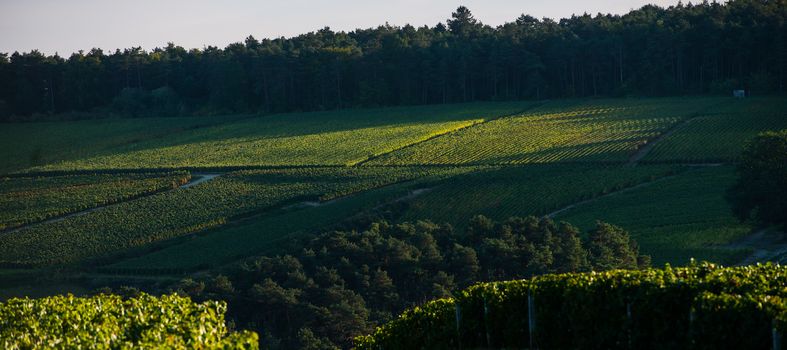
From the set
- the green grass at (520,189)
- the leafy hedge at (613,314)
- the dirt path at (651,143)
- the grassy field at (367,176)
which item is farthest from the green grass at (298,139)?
the leafy hedge at (613,314)

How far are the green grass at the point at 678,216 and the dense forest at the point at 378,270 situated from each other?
2.80 meters

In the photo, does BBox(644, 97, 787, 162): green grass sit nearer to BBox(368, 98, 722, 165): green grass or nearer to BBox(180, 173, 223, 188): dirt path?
BBox(368, 98, 722, 165): green grass

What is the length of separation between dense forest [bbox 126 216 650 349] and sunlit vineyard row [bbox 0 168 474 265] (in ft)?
43.6

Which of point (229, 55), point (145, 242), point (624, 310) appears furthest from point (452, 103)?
point (624, 310)

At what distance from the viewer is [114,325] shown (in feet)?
66.1

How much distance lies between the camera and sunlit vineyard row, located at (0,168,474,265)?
62750 mm

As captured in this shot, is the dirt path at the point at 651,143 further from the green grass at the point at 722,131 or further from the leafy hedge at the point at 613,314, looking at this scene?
the leafy hedge at the point at 613,314

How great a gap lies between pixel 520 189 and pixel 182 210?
2555 cm

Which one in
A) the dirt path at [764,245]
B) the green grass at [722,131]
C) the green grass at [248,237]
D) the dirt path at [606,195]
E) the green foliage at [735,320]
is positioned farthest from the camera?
the green grass at [722,131]

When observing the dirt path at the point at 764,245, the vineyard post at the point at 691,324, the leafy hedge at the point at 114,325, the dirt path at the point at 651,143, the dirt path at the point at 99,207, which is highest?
the leafy hedge at the point at 114,325

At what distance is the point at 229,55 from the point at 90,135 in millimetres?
34164

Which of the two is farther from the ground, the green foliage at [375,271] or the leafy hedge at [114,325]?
the leafy hedge at [114,325]

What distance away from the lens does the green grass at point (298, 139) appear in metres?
92.4

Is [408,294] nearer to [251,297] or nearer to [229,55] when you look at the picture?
[251,297]
